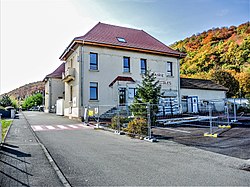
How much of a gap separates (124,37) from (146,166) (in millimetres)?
21850

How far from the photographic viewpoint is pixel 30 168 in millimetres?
5832

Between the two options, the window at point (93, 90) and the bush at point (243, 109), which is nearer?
the window at point (93, 90)

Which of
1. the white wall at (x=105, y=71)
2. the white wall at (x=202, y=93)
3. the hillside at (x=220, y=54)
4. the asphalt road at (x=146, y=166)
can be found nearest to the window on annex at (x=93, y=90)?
the white wall at (x=105, y=71)

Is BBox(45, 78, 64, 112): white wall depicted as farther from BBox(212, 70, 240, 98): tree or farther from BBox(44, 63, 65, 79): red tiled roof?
BBox(212, 70, 240, 98): tree

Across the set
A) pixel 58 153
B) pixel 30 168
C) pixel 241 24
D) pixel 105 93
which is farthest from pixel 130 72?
pixel 241 24

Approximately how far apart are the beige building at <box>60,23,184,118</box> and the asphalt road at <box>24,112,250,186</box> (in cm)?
1222

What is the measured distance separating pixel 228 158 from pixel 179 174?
7.94 feet

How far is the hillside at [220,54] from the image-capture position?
46738mm

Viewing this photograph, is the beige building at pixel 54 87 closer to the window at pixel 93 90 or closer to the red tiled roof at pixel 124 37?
the red tiled roof at pixel 124 37

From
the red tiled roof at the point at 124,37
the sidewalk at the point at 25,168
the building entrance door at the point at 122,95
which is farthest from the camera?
the building entrance door at the point at 122,95

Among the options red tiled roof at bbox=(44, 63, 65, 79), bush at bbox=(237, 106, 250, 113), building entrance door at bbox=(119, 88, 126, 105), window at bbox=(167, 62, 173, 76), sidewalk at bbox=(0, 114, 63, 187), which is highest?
red tiled roof at bbox=(44, 63, 65, 79)

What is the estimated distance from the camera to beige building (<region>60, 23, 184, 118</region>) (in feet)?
73.0

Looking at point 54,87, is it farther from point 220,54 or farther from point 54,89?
point 220,54

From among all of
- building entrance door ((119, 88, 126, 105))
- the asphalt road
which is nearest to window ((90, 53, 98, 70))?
building entrance door ((119, 88, 126, 105))
